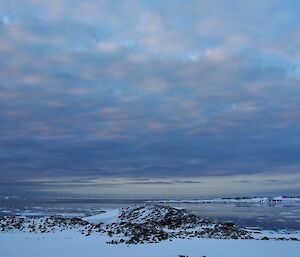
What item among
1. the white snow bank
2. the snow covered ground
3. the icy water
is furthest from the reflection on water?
the snow covered ground

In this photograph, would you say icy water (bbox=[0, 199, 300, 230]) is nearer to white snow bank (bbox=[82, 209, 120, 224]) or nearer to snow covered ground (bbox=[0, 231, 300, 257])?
white snow bank (bbox=[82, 209, 120, 224])

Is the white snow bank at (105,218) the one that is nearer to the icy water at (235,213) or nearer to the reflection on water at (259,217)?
the icy water at (235,213)

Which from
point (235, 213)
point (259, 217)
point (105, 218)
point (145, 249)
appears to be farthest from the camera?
point (235, 213)

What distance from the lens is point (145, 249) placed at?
19062 mm

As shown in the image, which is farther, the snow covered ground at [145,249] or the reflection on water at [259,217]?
the reflection on water at [259,217]

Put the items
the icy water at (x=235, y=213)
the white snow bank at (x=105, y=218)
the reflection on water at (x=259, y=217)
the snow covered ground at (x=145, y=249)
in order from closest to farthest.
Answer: the snow covered ground at (x=145, y=249)
the white snow bank at (x=105, y=218)
the reflection on water at (x=259, y=217)
the icy water at (x=235, y=213)

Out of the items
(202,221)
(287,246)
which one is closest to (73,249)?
(287,246)

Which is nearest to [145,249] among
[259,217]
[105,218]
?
[105,218]

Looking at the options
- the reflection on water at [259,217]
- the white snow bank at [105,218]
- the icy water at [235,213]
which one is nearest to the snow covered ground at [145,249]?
the icy water at [235,213]

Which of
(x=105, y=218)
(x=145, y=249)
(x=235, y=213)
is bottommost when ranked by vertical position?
(x=235, y=213)

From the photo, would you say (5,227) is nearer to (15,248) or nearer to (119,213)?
(15,248)

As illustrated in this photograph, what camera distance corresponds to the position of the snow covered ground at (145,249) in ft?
57.9

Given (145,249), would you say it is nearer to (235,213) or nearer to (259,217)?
(259,217)

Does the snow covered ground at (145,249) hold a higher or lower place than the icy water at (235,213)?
higher
